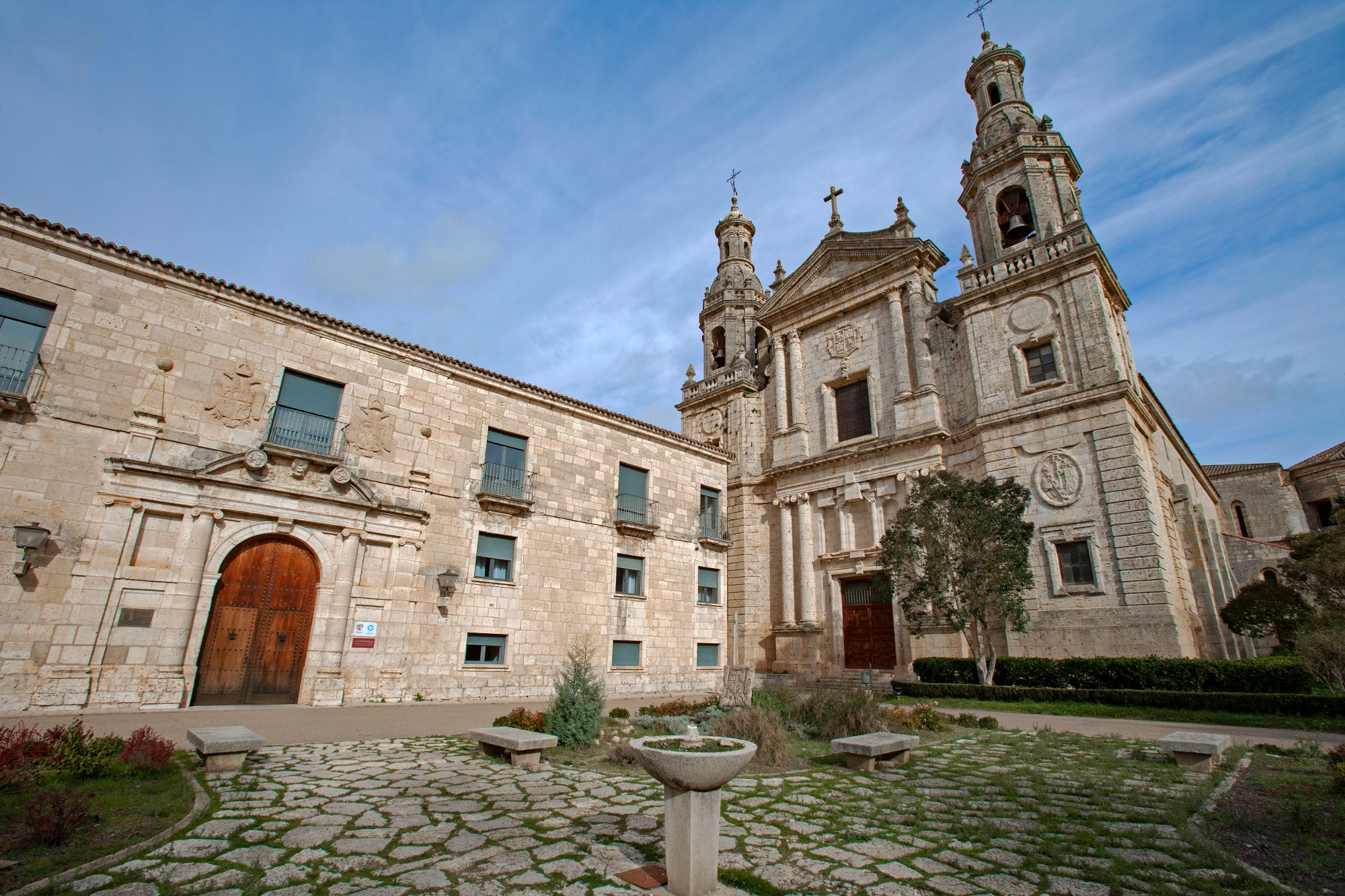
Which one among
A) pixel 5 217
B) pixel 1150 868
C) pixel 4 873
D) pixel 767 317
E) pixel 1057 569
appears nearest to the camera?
pixel 4 873

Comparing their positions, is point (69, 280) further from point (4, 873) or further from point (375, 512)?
point (4, 873)

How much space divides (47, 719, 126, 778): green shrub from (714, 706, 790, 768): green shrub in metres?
6.04

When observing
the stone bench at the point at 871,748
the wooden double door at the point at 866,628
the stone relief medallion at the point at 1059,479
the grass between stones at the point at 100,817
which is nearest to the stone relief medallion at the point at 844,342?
the stone relief medallion at the point at 1059,479

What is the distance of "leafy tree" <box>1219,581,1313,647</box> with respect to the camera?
18922 millimetres

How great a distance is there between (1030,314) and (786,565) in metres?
11.2

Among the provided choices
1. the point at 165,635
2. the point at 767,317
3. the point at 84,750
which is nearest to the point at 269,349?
the point at 165,635

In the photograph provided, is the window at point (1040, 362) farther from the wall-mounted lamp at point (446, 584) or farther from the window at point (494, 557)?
the wall-mounted lamp at point (446, 584)

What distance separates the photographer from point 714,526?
22.1m

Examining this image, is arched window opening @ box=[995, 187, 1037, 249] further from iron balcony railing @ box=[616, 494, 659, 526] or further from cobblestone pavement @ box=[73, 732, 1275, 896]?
cobblestone pavement @ box=[73, 732, 1275, 896]

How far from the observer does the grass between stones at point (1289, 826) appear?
3938 mm

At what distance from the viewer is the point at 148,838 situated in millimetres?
4230

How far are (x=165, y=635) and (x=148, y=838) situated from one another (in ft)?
29.4

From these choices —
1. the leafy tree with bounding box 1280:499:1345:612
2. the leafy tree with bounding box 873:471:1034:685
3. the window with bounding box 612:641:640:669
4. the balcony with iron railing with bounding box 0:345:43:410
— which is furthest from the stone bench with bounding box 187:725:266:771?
the leafy tree with bounding box 1280:499:1345:612

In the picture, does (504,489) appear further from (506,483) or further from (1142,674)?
(1142,674)
